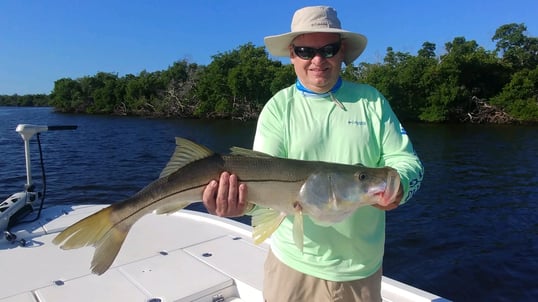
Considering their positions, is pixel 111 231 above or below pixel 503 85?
below

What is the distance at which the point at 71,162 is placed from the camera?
73.8ft

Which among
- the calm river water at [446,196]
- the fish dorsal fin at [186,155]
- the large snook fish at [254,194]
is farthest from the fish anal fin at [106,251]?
the calm river water at [446,196]

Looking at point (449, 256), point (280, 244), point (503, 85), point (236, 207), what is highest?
point (503, 85)

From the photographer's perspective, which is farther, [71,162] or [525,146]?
[525,146]

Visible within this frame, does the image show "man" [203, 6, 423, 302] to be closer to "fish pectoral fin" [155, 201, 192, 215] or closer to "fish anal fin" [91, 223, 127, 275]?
"fish pectoral fin" [155, 201, 192, 215]

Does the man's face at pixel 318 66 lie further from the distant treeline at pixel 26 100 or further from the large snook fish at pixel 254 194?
the distant treeline at pixel 26 100

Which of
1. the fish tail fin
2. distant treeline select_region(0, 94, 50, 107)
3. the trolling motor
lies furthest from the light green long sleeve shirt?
distant treeline select_region(0, 94, 50, 107)

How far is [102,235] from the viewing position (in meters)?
2.43

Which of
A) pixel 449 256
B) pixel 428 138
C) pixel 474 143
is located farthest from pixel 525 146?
pixel 449 256

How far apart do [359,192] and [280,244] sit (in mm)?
675

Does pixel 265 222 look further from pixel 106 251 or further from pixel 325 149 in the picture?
pixel 106 251

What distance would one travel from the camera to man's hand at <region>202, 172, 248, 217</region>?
238 cm

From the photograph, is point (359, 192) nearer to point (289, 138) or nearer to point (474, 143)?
point (289, 138)

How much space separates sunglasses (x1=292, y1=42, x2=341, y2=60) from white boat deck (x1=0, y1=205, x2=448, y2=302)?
7.62 ft
